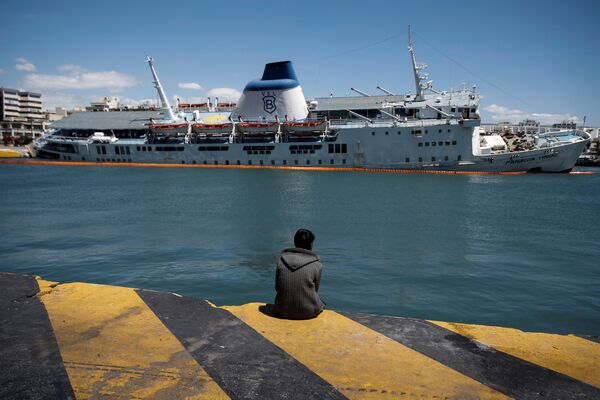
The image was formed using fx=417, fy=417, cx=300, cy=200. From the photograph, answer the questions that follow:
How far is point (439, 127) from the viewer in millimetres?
43312

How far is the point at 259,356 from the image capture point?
3637 mm

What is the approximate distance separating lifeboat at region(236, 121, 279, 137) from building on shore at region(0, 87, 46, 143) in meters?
101

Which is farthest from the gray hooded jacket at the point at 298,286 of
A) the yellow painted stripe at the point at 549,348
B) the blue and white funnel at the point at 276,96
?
the blue and white funnel at the point at 276,96

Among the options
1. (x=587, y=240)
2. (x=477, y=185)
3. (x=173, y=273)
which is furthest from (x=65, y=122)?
(x=587, y=240)

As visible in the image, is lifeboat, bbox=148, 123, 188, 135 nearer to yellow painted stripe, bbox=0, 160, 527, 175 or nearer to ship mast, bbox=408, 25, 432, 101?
yellow painted stripe, bbox=0, 160, 527, 175

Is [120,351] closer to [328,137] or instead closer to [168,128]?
[328,137]

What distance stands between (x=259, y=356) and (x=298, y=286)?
1064 millimetres

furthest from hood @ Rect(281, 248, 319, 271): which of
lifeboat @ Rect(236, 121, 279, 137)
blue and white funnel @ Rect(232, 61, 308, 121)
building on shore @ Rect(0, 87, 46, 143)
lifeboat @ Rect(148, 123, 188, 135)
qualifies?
building on shore @ Rect(0, 87, 46, 143)

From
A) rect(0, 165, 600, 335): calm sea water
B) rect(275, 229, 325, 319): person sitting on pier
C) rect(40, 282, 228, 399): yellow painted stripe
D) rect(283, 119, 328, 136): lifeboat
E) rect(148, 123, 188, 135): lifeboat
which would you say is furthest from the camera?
rect(148, 123, 188, 135): lifeboat

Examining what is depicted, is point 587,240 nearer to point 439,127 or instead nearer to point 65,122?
point 439,127

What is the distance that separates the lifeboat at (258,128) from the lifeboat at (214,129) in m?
1.39

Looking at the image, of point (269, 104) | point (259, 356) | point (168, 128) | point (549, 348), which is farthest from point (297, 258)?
point (168, 128)

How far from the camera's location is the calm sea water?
8.52 metres

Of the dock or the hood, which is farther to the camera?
the hood
